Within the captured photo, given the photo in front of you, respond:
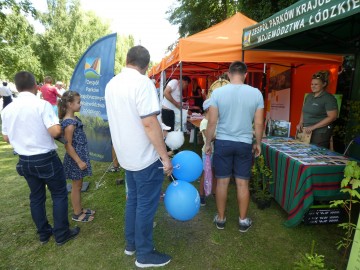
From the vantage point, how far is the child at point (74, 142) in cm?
251

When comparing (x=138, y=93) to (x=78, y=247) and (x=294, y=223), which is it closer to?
(x=78, y=247)

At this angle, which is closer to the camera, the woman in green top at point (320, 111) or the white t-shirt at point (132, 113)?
the white t-shirt at point (132, 113)

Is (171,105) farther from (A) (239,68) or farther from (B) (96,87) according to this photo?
(A) (239,68)

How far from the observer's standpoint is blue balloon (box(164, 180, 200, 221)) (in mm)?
2139

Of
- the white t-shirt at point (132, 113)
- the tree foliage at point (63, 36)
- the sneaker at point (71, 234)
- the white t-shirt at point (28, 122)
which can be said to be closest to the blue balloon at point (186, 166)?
the white t-shirt at point (132, 113)

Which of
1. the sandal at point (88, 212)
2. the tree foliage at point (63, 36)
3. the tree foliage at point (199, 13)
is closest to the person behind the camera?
the sandal at point (88, 212)

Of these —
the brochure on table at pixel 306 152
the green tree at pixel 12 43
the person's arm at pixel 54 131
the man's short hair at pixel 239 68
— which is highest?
the green tree at pixel 12 43

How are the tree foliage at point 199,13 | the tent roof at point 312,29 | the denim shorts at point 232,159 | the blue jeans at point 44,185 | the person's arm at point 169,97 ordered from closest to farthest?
the tent roof at point 312,29 → the blue jeans at point 44,185 → the denim shorts at point 232,159 → the person's arm at point 169,97 → the tree foliage at point 199,13

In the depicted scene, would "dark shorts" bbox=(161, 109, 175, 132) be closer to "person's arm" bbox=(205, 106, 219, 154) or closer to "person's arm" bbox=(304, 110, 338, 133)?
"person's arm" bbox=(205, 106, 219, 154)

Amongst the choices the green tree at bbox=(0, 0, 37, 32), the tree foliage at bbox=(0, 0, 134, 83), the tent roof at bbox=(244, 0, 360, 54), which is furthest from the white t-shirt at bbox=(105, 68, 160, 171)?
the tree foliage at bbox=(0, 0, 134, 83)

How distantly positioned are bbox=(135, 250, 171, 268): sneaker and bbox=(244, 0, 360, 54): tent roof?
2.46m

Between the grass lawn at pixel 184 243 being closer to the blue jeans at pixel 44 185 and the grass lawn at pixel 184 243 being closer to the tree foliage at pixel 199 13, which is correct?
the blue jeans at pixel 44 185

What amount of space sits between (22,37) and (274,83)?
10.3 meters

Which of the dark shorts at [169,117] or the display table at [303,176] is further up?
the dark shorts at [169,117]
